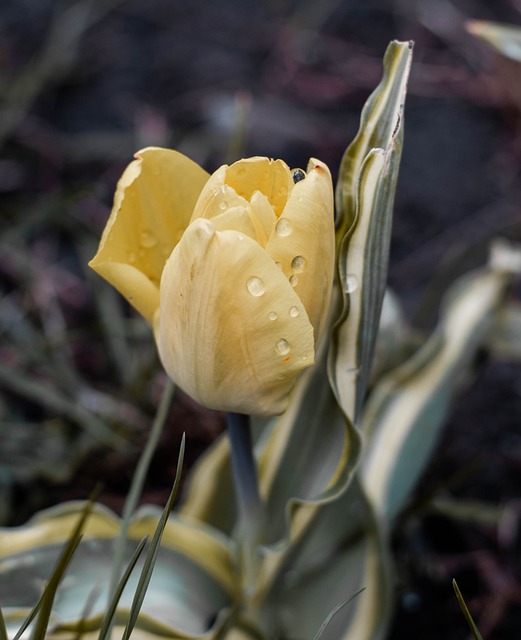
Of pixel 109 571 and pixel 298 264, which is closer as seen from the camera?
pixel 298 264

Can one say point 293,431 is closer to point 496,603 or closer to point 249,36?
point 496,603

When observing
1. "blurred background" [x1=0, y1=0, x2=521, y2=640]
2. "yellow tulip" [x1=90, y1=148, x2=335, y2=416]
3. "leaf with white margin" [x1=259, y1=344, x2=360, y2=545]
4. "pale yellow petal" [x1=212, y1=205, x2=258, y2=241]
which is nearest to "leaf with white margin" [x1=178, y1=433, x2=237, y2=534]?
"leaf with white margin" [x1=259, y1=344, x2=360, y2=545]

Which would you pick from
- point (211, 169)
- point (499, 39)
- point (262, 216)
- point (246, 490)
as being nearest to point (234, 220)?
point (262, 216)

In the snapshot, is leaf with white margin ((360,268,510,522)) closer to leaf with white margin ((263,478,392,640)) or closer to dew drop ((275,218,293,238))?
leaf with white margin ((263,478,392,640))

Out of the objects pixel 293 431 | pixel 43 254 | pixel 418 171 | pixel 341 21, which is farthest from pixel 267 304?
pixel 341 21

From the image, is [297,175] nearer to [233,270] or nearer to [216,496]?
[233,270]

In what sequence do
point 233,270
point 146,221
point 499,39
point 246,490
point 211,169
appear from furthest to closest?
point 211,169 → point 499,39 → point 246,490 → point 146,221 → point 233,270

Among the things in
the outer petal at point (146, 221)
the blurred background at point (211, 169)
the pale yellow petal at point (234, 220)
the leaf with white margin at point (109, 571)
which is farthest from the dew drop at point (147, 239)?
the blurred background at point (211, 169)

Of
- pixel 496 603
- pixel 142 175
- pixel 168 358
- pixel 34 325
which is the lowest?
pixel 496 603
